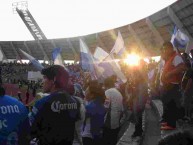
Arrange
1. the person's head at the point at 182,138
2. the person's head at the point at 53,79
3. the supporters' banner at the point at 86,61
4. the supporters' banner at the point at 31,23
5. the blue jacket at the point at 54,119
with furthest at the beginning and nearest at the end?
the supporters' banner at the point at 31,23 < the supporters' banner at the point at 86,61 < the person's head at the point at 53,79 < the blue jacket at the point at 54,119 < the person's head at the point at 182,138

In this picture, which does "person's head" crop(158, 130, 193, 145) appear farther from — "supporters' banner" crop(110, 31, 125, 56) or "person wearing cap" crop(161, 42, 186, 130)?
"supporters' banner" crop(110, 31, 125, 56)

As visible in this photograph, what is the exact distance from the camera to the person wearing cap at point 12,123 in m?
3.57

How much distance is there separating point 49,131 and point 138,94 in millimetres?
4780

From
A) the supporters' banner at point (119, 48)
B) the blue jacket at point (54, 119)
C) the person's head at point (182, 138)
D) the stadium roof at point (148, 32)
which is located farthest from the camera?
the stadium roof at point (148, 32)

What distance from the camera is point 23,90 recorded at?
140 ft

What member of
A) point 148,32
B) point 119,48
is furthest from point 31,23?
point 119,48

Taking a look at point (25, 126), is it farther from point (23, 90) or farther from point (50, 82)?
point (23, 90)

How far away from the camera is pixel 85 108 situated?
5320 millimetres

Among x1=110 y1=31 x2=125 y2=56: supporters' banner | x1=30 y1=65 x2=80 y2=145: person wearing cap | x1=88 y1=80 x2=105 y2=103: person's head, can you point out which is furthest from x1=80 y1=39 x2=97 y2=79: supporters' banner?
x1=30 y1=65 x2=80 y2=145: person wearing cap

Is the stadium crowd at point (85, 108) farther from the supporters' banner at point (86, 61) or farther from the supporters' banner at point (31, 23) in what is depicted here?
the supporters' banner at point (31, 23)

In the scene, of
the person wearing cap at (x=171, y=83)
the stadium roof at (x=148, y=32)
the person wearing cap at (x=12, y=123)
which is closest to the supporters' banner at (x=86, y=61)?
the person wearing cap at (x=171, y=83)

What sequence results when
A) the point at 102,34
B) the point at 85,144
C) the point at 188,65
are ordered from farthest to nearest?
the point at 102,34 → the point at 188,65 → the point at 85,144

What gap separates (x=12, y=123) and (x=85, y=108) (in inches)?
71.7

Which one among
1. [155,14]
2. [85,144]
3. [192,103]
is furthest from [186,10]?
[85,144]
